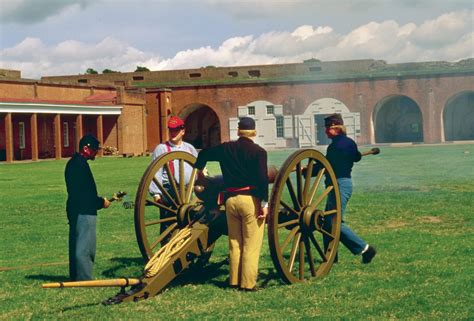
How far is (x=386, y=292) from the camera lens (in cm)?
607

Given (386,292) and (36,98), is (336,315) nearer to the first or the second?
(386,292)

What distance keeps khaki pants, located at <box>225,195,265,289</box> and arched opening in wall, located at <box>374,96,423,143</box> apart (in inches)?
1618

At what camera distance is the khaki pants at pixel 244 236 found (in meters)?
6.21

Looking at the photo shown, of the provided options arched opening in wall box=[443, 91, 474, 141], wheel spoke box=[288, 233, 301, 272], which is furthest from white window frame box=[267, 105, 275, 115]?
wheel spoke box=[288, 233, 301, 272]

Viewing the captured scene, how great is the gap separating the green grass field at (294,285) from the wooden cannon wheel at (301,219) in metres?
0.18

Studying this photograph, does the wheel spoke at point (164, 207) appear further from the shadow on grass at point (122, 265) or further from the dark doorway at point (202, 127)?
the dark doorway at point (202, 127)

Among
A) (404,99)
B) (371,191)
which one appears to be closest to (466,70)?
(404,99)

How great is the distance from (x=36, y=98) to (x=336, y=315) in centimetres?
3763

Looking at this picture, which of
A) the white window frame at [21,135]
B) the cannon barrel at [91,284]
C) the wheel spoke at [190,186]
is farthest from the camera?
the white window frame at [21,135]

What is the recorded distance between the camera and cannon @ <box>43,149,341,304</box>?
19.7 ft

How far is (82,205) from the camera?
6621 mm

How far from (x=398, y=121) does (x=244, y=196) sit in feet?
140

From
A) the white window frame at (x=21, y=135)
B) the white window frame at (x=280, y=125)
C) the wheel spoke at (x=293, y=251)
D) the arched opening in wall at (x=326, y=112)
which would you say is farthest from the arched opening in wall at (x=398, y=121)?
the wheel spoke at (x=293, y=251)

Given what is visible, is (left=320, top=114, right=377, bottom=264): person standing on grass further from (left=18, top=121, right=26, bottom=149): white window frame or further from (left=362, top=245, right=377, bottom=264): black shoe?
(left=18, top=121, right=26, bottom=149): white window frame
